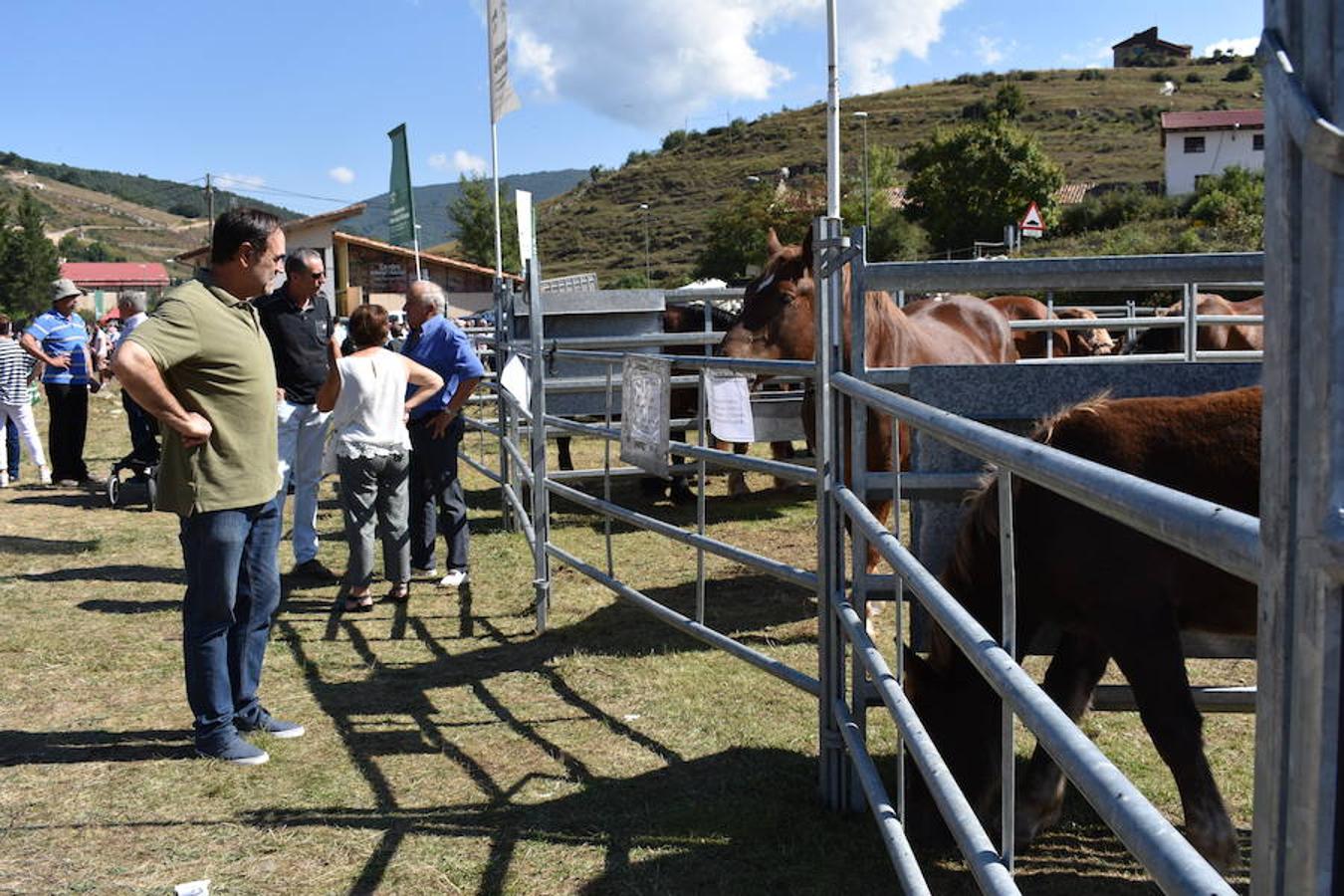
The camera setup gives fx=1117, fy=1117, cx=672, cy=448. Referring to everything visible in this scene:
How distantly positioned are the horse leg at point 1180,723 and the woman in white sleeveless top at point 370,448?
437cm

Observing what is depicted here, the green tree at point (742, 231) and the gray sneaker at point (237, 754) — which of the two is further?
the green tree at point (742, 231)

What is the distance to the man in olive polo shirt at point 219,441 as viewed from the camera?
3883 millimetres

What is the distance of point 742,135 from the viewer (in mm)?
114625

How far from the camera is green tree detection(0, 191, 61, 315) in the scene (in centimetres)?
6147

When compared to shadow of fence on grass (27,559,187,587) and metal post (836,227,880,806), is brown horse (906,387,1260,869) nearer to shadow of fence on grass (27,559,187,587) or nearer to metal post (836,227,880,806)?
metal post (836,227,880,806)

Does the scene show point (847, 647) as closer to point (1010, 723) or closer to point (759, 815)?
point (759, 815)

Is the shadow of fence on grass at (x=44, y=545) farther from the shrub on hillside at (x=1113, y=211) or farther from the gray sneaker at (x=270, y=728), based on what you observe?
the shrub on hillside at (x=1113, y=211)

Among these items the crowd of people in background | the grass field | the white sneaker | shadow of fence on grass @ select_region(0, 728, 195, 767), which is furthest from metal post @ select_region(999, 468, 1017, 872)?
the white sneaker

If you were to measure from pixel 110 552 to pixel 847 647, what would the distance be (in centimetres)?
653

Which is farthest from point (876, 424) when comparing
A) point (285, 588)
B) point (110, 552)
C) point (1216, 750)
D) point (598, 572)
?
point (110, 552)

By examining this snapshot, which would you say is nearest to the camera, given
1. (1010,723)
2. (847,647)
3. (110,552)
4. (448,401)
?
(1010,723)

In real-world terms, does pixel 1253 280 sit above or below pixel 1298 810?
above

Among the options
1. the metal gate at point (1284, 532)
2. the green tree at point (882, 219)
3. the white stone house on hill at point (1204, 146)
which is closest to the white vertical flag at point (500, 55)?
the metal gate at point (1284, 532)

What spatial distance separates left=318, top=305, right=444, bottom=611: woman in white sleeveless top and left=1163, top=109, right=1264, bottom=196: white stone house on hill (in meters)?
67.2
